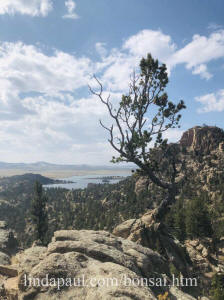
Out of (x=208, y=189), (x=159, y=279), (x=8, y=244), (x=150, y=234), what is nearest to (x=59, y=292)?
(x=159, y=279)

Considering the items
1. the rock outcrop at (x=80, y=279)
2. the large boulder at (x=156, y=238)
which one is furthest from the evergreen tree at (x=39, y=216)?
the rock outcrop at (x=80, y=279)

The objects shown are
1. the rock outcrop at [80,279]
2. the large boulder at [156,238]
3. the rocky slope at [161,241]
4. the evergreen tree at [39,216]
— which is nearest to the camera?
the rock outcrop at [80,279]

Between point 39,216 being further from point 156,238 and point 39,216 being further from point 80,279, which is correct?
point 80,279

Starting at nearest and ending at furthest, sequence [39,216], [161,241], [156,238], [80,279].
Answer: [80,279]
[156,238]
[161,241]
[39,216]

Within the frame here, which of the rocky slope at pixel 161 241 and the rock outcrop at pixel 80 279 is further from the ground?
the rock outcrop at pixel 80 279

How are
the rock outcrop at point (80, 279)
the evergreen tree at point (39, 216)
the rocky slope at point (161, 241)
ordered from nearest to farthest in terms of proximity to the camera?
the rock outcrop at point (80, 279) < the rocky slope at point (161, 241) < the evergreen tree at point (39, 216)

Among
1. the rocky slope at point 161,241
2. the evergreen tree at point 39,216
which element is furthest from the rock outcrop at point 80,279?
the evergreen tree at point 39,216

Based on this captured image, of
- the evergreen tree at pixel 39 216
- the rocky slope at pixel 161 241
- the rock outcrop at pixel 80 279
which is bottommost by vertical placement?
the evergreen tree at pixel 39 216

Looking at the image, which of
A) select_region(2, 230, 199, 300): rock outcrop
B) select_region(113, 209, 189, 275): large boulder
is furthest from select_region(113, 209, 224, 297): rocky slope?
select_region(2, 230, 199, 300): rock outcrop

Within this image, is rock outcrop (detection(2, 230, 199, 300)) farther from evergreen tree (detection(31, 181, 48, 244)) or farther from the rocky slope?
evergreen tree (detection(31, 181, 48, 244))

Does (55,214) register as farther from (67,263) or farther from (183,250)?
(67,263)

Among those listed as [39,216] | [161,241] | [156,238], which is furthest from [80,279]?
[39,216]

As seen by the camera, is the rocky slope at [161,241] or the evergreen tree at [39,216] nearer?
the rocky slope at [161,241]

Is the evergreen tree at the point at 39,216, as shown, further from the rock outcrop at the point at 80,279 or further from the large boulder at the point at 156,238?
the rock outcrop at the point at 80,279
